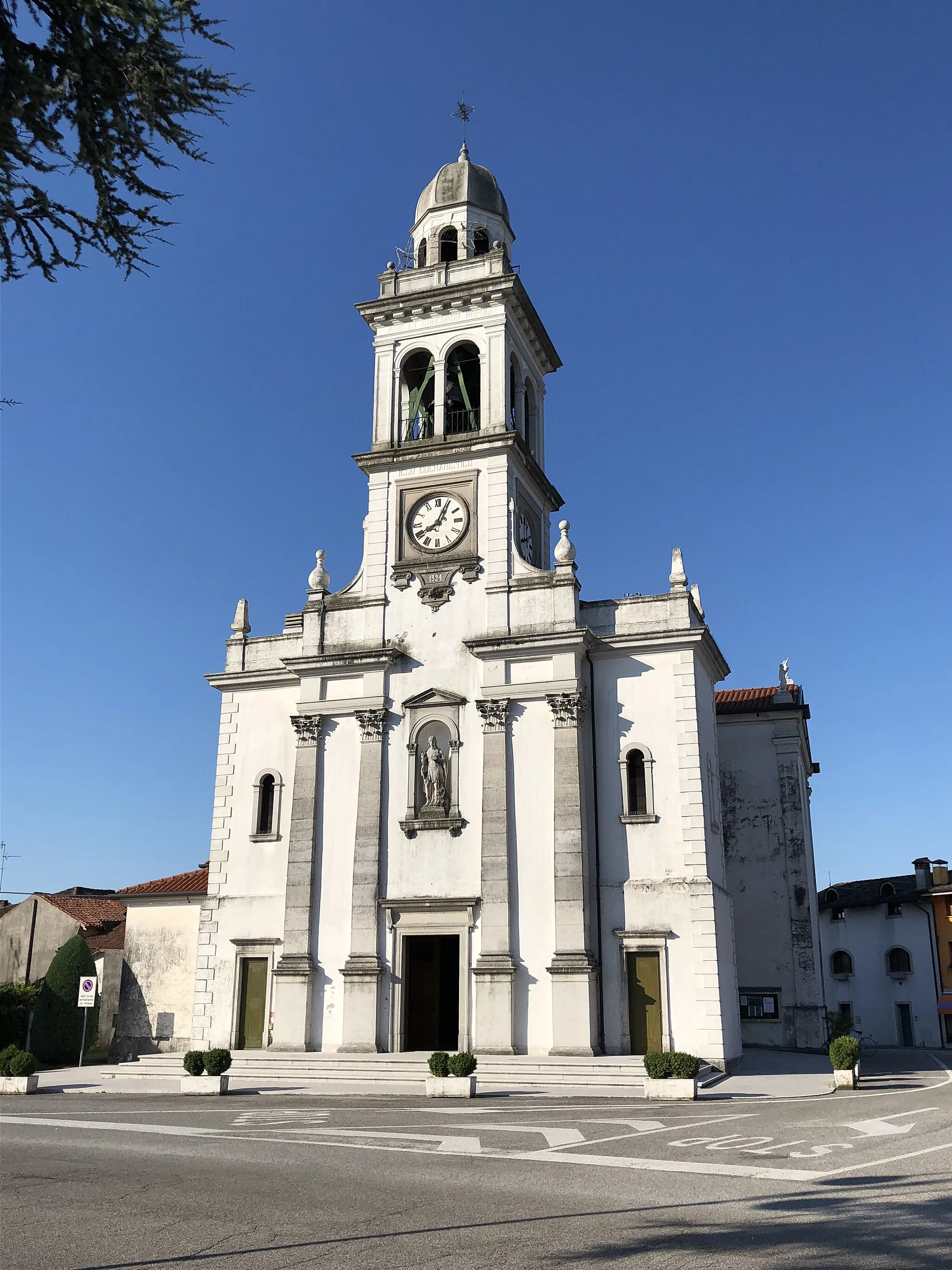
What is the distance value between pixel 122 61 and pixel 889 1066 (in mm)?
33904

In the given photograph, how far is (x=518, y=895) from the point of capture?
95.7 ft

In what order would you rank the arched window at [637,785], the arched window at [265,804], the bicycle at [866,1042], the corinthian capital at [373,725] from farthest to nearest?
the bicycle at [866,1042] → the arched window at [265,804] → the corinthian capital at [373,725] → the arched window at [637,785]

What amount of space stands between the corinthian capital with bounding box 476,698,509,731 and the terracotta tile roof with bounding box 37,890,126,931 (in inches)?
776

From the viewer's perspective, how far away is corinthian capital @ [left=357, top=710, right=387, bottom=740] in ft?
104

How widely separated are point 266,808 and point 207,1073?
35.9 ft

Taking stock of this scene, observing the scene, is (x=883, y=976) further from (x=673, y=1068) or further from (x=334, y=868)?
(x=673, y=1068)

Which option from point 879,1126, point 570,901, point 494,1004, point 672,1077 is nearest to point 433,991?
point 494,1004

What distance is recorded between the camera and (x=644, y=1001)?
2839cm

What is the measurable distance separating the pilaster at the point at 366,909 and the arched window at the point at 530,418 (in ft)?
38.9

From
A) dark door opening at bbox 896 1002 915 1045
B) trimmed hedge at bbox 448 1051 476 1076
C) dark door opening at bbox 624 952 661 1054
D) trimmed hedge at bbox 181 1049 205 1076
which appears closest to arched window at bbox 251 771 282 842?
trimmed hedge at bbox 181 1049 205 1076

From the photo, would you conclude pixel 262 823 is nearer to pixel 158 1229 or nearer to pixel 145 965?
pixel 145 965

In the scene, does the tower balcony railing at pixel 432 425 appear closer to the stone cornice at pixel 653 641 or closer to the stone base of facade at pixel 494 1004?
the stone cornice at pixel 653 641

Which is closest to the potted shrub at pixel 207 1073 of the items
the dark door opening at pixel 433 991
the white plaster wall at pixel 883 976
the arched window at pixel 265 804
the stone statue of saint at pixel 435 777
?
the dark door opening at pixel 433 991

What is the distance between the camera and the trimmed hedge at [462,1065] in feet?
71.2
